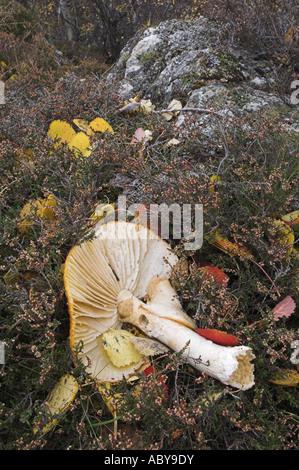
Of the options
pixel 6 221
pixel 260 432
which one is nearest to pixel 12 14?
pixel 6 221

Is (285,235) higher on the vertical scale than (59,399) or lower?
higher

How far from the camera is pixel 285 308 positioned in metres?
1.86

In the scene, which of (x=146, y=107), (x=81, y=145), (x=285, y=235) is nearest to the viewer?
(x=285, y=235)

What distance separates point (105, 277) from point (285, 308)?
100 cm

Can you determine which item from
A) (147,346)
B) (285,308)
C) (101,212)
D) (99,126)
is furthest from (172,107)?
(147,346)

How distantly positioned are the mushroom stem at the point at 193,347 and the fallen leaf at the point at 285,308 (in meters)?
0.27

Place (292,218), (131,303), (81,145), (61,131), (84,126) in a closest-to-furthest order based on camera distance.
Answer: (131,303)
(292,218)
(81,145)
(61,131)
(84,126)

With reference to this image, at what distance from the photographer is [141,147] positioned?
281 cm

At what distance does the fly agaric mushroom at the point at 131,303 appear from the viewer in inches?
68.0

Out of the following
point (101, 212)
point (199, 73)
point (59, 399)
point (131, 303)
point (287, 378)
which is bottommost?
point (287, 378)

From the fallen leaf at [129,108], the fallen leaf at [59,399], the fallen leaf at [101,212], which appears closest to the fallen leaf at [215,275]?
the fallen leaf at [101,212]

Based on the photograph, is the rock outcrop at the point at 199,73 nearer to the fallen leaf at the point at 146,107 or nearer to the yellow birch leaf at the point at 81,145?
the fallen leaf at the point at 146,107

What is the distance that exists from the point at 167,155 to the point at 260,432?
204cm

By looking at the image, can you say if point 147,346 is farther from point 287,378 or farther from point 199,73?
point 199,73
